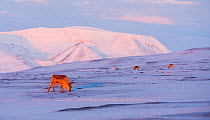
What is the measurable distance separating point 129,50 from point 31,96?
Answer: 6678cm

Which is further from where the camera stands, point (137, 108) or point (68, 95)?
point (68, 95)

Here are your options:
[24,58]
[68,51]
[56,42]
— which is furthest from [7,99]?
[56,42]

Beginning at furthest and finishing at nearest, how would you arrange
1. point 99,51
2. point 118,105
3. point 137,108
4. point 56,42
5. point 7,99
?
point 56,42, point 99,51, point 7,99, point 118,105, point 137,108

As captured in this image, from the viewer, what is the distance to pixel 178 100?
37.7 feet

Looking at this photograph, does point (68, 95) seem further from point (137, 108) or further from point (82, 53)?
point (82, 53)

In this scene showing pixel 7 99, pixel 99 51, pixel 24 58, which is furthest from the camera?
pixel 99 51

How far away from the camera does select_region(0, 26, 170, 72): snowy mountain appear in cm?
7406

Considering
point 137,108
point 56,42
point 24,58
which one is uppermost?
point 56,42

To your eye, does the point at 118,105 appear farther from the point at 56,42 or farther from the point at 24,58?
the point at 56,42

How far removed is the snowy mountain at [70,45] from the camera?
74062mm

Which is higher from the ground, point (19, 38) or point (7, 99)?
point (19, 38)

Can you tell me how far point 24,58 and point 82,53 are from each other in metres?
10.1

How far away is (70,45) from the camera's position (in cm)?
8475

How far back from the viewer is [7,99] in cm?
1400
